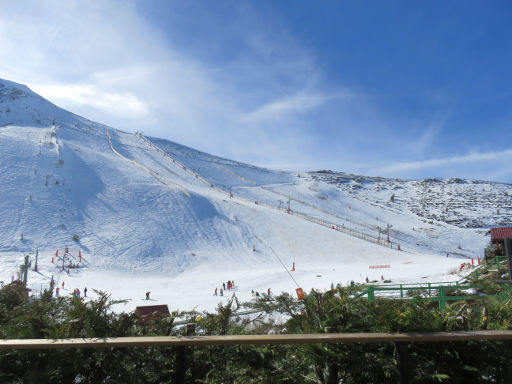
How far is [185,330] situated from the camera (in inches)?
106

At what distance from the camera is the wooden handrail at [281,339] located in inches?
81.3

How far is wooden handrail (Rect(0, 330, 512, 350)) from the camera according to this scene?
6.77 feet

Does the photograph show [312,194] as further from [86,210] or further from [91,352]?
[91,352]

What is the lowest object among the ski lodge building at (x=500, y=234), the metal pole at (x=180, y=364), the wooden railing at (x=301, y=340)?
the metal pole at (x=180, y=364)

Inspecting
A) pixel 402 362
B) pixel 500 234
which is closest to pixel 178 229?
pixel 500 234

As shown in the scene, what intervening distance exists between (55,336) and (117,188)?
50.6m

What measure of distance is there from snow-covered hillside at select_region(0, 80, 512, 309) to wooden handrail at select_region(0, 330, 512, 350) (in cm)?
1639

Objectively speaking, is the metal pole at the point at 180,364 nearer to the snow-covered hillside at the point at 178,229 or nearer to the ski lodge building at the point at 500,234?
the snow-covered hillside at the point at 178,229

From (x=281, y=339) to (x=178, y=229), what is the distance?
40844mm

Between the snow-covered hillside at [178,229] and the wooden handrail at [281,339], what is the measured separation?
16387 mm

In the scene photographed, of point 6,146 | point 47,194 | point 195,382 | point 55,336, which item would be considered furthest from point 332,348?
point 6,146

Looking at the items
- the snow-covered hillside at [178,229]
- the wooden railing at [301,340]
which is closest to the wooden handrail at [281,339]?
the wooden railing at [301,340]

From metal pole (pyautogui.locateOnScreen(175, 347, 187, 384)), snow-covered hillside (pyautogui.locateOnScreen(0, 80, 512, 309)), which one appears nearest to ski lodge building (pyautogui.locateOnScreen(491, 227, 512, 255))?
snow-covered hillside (pyautogui.locateOnScreen(0, 80, 512, 309))

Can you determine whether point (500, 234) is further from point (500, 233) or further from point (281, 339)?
point (281, 339)
